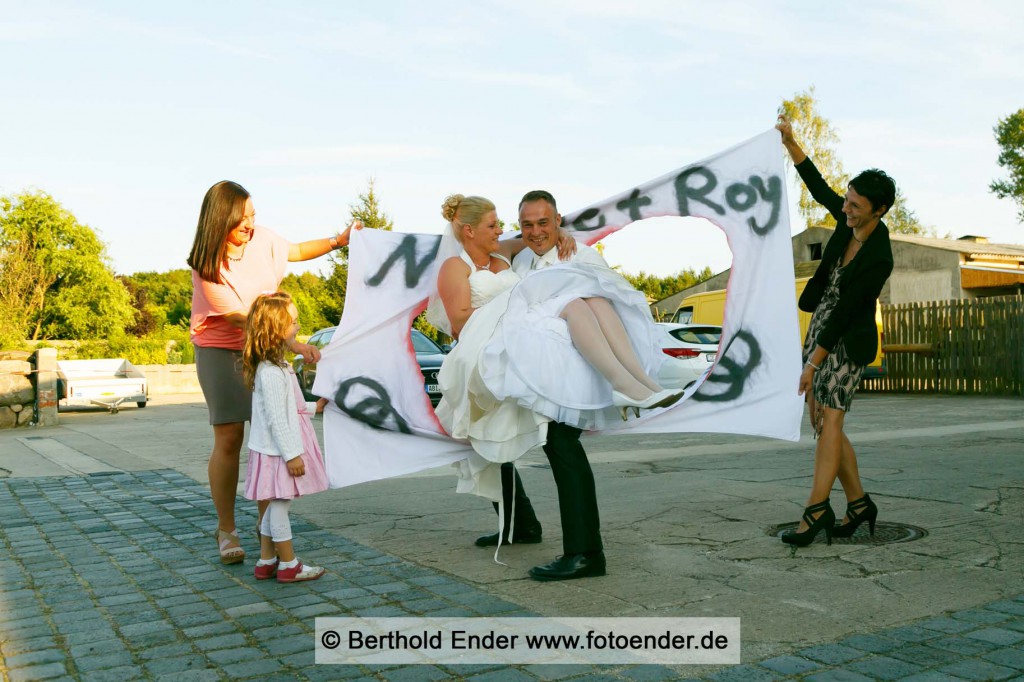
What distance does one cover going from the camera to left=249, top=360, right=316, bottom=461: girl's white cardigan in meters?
4.17

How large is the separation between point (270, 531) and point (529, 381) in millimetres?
1400

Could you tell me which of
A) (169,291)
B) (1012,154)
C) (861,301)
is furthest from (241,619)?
(169,291)

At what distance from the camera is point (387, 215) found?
34.1 metres

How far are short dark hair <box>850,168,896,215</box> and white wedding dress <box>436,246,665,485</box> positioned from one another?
3.89 ft

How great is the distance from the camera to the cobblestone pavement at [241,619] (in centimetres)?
286

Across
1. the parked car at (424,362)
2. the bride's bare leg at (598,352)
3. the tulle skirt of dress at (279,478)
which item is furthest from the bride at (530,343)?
the parked car at (424,362)

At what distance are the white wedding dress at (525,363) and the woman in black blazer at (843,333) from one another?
0.84m

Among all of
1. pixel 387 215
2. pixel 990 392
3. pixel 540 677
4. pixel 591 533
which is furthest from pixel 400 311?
pixel 387 215

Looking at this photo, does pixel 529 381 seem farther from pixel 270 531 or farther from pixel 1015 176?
pixel 1015 176

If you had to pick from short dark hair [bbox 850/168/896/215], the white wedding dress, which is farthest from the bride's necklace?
short dark hair [bbox 850/168/896/215]

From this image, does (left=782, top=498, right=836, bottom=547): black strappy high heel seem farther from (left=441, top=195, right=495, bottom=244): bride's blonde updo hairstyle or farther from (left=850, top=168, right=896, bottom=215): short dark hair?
(left=441, top=195, right=495, bottom=244): bride's blonde updo hairstyle

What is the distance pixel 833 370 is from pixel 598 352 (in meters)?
1.32

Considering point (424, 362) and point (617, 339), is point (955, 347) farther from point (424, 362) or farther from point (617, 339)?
point (617, 339)

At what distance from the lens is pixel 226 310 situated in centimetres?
459
